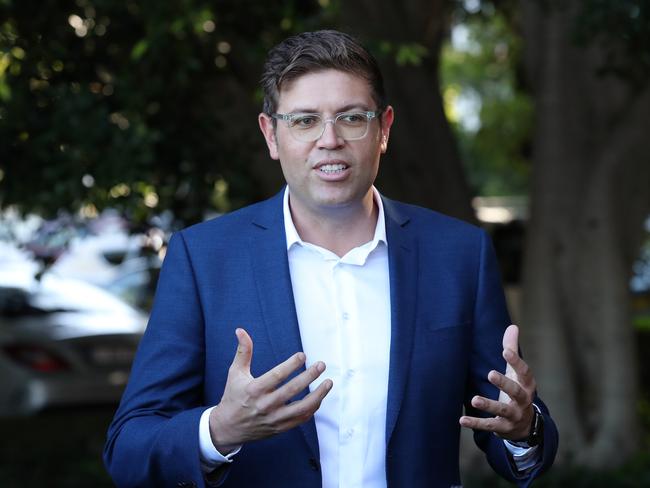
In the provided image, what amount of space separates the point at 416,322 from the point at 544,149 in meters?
4.40

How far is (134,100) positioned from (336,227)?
277 cm

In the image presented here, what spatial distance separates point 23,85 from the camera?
5.53 m

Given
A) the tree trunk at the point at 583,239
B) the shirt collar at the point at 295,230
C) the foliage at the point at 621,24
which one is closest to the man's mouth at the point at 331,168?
the shirt collar at the point at 295,230

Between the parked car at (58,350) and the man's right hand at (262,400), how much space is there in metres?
7.09

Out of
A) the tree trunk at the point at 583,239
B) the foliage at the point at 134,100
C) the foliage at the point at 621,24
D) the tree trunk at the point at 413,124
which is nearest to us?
the foliage at the point at 621,24

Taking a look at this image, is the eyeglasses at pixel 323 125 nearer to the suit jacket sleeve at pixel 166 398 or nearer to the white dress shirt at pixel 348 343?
the white dress shirt at pixel 348 343

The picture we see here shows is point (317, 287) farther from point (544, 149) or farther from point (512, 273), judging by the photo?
point (512, 273)

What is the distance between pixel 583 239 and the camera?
6.91 m

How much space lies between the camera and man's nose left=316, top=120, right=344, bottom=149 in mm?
2746

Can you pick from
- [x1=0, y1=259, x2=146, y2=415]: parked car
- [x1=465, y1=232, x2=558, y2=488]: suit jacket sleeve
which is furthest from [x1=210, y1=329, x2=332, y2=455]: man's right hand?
[x1=0, y1=259, x2=146, y2=415]: parked car

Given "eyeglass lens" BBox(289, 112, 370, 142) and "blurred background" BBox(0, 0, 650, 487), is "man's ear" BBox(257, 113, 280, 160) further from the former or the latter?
"blurred background" BBox(0, 0, 650, 487)

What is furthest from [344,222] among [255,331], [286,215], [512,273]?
[512,273]

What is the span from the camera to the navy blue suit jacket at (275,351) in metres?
2.70

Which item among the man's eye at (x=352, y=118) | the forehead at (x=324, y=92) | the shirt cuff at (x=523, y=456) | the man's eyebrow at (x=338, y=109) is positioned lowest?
the shirt cuff at (x=523, y=456)
